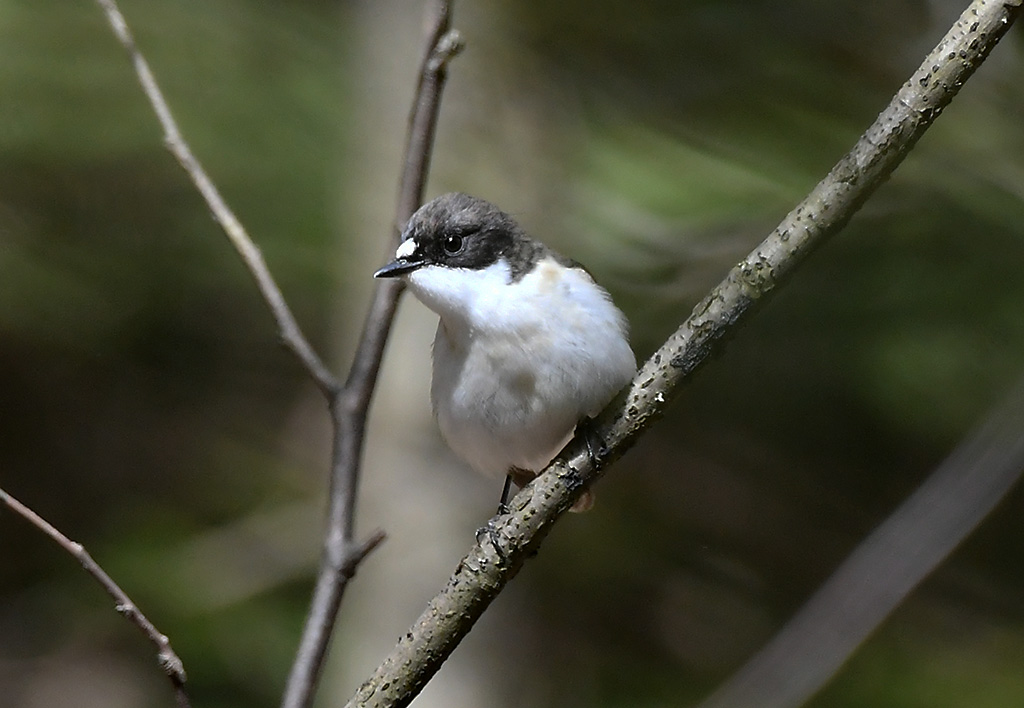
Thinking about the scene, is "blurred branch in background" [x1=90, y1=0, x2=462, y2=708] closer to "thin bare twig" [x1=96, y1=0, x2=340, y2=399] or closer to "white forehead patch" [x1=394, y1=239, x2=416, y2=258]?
"thin bare twig" [x1=96, y1=0, x2=340, y2=399]

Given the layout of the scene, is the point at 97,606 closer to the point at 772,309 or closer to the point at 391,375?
the point at 391,375

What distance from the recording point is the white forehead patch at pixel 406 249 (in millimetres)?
2635

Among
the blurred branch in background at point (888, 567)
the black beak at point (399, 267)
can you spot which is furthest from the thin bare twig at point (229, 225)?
the blurred branch in background at point (888, 567)

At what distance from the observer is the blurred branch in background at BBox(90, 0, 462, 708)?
86.0 inches

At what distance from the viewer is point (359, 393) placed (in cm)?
237

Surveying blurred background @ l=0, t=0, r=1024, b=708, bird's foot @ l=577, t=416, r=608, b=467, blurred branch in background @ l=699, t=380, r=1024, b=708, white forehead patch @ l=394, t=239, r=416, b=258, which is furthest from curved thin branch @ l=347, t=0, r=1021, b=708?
blurred background @ l=0, t=0, r=1024, b=708

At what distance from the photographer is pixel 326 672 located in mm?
4680

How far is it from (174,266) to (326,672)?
254 cm

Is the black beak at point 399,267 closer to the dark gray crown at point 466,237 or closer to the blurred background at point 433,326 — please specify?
the dark gray crown at point 466,237

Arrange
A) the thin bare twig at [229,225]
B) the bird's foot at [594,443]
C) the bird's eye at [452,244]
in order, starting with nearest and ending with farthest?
1. the bird's foot at [594,443]
2. the thin bare twig at [229,225]
3. the bird's eye at [452,244]

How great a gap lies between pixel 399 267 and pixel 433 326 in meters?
2.27

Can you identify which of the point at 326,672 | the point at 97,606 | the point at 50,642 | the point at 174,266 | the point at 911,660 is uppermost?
the point at 911,660

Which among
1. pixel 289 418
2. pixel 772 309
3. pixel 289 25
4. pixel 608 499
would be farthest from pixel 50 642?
pixel 772 309

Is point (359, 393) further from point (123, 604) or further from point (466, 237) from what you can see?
point (123, 604)
